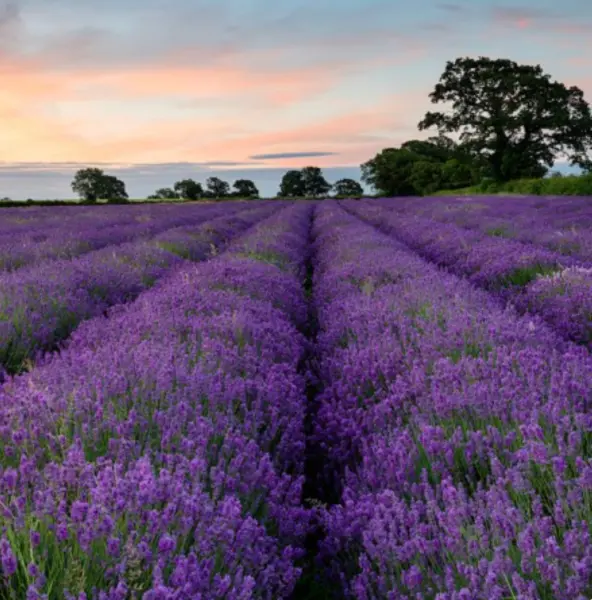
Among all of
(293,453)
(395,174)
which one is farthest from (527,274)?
(395,174)

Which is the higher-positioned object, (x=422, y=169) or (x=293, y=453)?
(x=422, y=169)

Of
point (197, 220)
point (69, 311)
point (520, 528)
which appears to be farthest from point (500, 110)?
point (520, 528)

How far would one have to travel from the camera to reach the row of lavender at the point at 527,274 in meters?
5.41

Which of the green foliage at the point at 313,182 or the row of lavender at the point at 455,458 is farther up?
the green foliage at the point at 313,182

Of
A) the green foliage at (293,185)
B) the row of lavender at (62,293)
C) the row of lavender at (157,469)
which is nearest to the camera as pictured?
the row of lavender at (157,469)

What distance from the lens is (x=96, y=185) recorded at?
304 feet

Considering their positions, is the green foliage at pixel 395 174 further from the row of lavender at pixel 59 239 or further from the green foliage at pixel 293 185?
the row of lavender at pixel 59 239

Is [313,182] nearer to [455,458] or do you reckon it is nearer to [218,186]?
[218,186]

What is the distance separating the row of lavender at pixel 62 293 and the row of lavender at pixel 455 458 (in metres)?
2.03

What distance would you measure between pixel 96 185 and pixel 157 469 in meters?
96.0

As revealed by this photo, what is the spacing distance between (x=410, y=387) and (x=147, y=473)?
5.44 ft

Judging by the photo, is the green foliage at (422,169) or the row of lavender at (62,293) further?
the green foliage at (422,169)

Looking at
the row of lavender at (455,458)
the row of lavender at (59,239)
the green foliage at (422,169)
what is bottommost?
the row of lavender at (455,458)

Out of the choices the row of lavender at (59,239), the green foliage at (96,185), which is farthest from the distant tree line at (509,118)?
the green foliage at (96,185)
